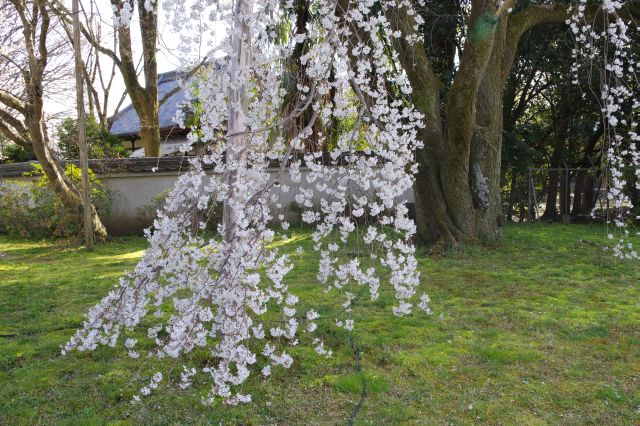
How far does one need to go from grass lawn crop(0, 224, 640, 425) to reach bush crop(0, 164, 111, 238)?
9.11 feet

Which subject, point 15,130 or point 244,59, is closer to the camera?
point 244,59

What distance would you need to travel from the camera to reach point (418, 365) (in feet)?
10.8

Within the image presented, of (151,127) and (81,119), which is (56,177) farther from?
(151,127)

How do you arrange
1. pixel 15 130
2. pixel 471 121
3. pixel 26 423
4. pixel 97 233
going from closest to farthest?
pixel 26 423, pixel 471 121, pixel 15 130, pixel 97 233

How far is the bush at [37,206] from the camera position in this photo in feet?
26.7

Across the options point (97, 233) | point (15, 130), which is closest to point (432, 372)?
point (97, 233)

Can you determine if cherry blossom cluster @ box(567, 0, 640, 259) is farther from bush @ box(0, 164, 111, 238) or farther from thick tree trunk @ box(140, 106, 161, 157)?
thick tree trunk @ box(140, 106, 161, 157)

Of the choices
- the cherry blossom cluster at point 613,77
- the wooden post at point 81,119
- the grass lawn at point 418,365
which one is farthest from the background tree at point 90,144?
the cherry blossom cluster at point 613,77

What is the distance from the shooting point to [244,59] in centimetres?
305

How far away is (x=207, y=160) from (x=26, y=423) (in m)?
1.52

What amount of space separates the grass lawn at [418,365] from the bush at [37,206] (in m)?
2.78

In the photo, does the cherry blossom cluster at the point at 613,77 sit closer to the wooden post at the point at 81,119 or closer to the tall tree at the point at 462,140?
the tall tree at the point at 462,140

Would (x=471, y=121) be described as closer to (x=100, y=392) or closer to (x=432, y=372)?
(x=432, y=372)

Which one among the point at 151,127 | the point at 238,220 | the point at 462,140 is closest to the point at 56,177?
the point at 151,127
